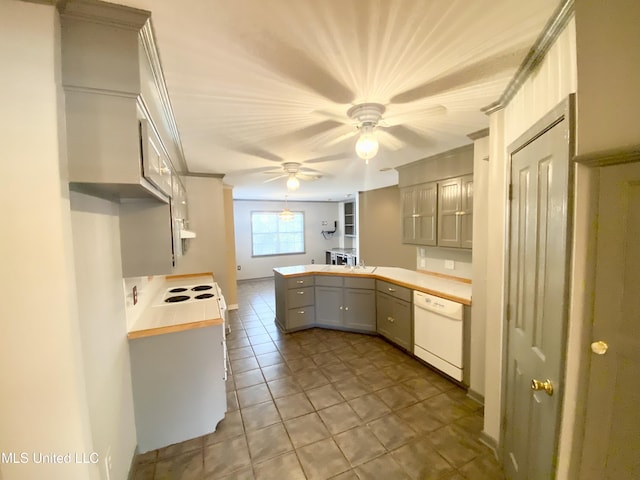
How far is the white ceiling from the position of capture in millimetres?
1001

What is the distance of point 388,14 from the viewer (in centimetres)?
102

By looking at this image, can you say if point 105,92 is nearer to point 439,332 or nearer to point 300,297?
point 439,332

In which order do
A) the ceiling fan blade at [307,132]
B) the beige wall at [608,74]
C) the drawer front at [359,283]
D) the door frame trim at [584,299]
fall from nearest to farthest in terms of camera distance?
1. the beige wall at [608,74]
2. the door frame trim at [584,299]
3. the ceiling fan blade at [307,132]
4. the drawer front at [359,283]

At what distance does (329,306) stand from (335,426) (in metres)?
1.90

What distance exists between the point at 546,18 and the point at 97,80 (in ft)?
5.98

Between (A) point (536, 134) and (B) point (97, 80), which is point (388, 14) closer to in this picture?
(A) point (536, 134)

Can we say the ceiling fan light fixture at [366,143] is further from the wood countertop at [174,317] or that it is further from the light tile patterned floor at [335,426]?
the light tile patterned floor at [335,426]

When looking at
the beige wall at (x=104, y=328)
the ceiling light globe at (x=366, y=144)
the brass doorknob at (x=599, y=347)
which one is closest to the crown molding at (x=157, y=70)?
the beige wall at (x=104, y=328)

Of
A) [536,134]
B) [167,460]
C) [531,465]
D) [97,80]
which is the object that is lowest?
[167,460]

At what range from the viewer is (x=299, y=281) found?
3.84m

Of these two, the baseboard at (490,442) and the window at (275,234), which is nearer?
the baseboard at (490,442)

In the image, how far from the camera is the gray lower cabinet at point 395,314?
3.07 metres

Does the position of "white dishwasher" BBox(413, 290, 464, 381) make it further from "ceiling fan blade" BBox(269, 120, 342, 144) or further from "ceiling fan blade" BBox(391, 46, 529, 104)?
"ceiling fan blade" BBox(269, 120, 342, 144)

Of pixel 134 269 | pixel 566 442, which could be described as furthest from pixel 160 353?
pixel 566 442
